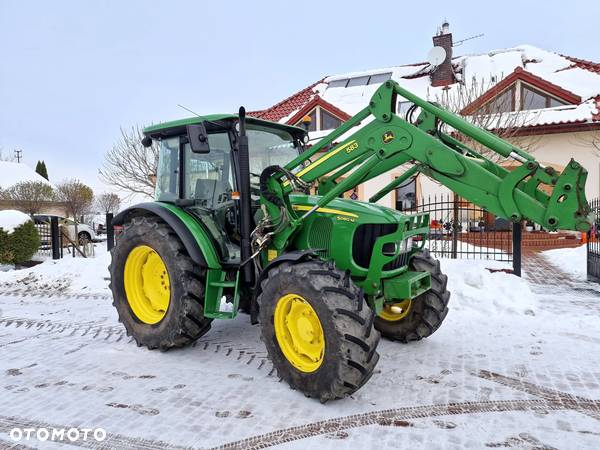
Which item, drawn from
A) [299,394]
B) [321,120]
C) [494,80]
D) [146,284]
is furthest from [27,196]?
[299,394]

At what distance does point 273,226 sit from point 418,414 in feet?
6.14

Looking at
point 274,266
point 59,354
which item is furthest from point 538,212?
point 59,354

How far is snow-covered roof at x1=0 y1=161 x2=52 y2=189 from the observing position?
37219mm

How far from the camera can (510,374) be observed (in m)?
3.76

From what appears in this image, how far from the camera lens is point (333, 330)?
302cm

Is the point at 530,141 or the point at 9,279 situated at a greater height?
the point at 530,141

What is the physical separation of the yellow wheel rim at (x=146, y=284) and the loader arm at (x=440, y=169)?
150cm

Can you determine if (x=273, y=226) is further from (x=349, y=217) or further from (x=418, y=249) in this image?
(x=418, y=249)

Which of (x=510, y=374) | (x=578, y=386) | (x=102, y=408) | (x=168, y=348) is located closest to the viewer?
(x=102, y=408)

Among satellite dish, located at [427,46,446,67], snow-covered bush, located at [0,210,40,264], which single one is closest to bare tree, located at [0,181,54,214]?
snow-covered bush, located at [0,210,40,264]

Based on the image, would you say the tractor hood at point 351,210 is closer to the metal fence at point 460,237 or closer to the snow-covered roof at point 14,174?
the metal fence at point 460,237

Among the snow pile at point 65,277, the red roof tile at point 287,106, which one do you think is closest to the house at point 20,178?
the red roof tile at point 287,106

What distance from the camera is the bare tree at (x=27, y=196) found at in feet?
98.1

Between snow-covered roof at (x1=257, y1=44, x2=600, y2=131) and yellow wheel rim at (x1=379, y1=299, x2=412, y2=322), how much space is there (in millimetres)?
10540
